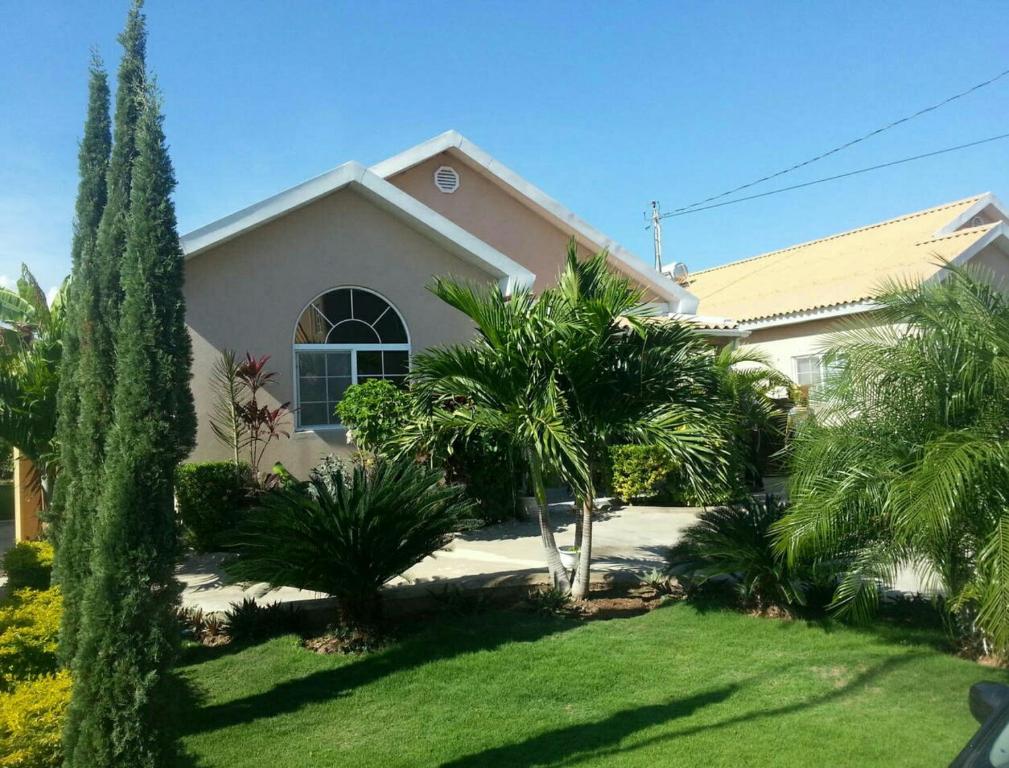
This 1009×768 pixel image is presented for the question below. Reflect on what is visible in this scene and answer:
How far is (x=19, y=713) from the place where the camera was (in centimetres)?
404

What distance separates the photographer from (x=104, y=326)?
501 cm

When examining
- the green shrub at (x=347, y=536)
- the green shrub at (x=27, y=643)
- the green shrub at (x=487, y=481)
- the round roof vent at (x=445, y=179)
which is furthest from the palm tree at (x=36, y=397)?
the round roof vent at (x=445, y=179)

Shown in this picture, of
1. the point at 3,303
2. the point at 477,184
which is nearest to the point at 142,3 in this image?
the point at 3,303

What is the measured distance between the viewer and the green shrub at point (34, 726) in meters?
3.88

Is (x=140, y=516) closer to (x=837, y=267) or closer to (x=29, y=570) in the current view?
(x=29, y=570)

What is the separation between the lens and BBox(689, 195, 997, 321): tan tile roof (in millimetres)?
18016

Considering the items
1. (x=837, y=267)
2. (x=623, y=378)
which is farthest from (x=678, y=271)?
(x=623, y=378)

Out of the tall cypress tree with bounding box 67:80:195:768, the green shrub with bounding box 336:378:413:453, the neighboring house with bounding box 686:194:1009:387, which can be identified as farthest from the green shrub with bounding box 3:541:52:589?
the neighboring house with bounding box 686:194:1009:387

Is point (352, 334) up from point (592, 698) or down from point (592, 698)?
up

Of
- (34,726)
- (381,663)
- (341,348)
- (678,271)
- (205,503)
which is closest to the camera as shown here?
(34,726)

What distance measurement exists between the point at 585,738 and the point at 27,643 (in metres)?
3.55

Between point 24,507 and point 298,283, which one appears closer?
point 24,507

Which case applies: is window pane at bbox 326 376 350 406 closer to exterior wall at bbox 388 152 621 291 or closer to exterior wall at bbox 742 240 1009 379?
exterior wall at bbox 388 152 621 291

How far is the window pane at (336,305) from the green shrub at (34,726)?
858 centimetres
